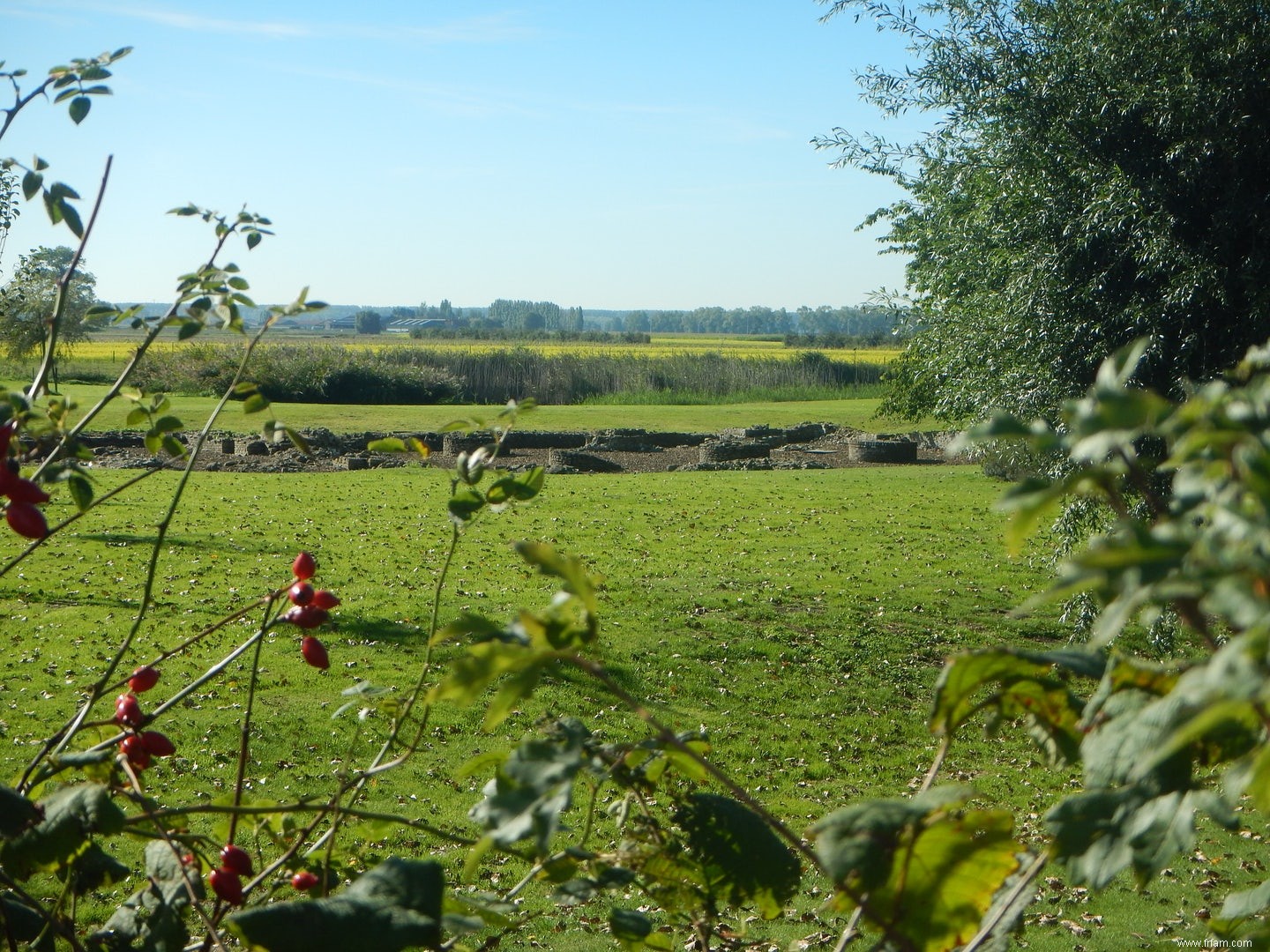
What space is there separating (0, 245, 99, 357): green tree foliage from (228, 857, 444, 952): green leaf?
0.95 meters

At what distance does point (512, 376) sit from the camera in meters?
43.9

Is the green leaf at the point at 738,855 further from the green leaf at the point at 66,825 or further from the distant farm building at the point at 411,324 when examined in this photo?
the distant farm building at the point at 411,324

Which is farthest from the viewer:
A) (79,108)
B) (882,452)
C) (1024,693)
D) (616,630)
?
(882,452)

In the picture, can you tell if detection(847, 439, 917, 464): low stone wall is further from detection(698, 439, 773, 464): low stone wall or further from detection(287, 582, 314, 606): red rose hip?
detection(287, 582, 314, 606): red rose hip

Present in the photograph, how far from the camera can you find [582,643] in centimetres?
89

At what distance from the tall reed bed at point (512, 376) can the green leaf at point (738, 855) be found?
117 feet

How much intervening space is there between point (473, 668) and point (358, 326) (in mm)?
134483

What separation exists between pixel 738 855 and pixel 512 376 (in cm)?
4303

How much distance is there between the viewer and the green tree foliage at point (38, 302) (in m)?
3.32

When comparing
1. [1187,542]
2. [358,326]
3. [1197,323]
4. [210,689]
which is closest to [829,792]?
[1197,323]

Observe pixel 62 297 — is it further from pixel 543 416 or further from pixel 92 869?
pixel 543 416

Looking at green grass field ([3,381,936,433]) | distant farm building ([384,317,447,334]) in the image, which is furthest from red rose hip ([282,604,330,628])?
distant farm building ([384,317,447,334])

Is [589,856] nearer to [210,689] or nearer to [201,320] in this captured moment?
[201,320]

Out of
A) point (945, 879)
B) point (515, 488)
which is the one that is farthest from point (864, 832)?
point (515, 488)
